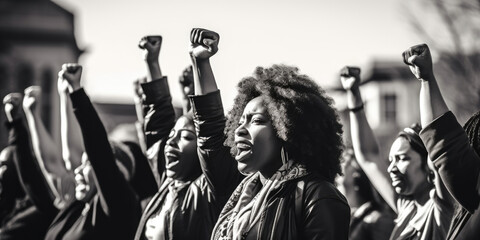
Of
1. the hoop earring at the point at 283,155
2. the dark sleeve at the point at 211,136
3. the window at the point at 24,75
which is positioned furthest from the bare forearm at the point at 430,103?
the window at the point at 24,75

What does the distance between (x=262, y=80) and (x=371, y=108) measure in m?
59.7

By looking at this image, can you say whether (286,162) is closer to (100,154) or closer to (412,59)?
(412,59)

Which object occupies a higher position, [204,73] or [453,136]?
[204,73]

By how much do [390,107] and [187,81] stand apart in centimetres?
5735

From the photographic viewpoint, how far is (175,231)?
5.59 m

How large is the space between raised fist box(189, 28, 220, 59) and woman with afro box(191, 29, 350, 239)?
13.4 inches

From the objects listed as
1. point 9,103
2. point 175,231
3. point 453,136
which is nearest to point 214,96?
point 175,231

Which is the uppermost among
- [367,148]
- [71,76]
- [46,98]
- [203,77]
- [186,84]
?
[71,76]

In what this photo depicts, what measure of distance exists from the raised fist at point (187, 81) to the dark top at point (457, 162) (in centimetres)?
281

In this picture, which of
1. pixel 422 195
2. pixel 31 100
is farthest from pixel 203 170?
pixel 31 100

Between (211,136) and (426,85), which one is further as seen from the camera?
(211,136)

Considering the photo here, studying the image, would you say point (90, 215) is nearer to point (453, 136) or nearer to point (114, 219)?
point (114, 219)

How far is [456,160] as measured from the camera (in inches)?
157

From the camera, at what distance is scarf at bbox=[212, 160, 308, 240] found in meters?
4.16
